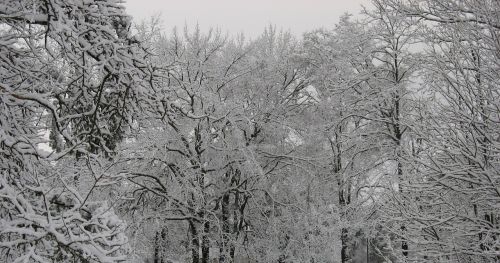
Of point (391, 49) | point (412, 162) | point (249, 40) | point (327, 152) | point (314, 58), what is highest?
point (249, 40)

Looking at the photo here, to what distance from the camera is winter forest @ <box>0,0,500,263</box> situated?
12.3ft

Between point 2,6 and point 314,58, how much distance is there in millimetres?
14780

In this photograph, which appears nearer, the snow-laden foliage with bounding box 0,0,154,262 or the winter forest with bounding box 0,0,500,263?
the snow-laden foliage with bounding box 0,0,154,262

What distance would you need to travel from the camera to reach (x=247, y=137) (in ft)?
53.1

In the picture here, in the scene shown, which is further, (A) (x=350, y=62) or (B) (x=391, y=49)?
(A) (x=350, y=62)

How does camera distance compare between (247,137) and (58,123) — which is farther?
(247,137)

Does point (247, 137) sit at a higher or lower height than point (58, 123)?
higher

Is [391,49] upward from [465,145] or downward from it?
upward

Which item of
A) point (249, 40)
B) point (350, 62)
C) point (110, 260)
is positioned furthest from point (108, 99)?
point (249, 40)

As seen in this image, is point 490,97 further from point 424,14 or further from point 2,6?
point 2,6

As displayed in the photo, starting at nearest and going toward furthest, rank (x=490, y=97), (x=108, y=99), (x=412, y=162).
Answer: (x=108, y=99) → (x=490, y=97) → (x=412, y=162)

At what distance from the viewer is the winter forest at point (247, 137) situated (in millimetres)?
3740

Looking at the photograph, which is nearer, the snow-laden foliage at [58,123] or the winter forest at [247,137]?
the snow-laden foliage at [58,123]

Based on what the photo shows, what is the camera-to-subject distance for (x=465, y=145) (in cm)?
618
